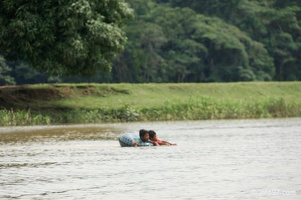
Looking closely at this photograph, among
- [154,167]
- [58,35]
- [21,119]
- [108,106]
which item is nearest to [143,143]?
[154,167]

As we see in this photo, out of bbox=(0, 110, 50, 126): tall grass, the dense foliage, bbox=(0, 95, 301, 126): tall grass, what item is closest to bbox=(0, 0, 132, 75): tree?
bbox=(0, 95, 301, 126): tall grass

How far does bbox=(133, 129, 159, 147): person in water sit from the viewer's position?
28478 millimetres

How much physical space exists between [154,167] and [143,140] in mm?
7499

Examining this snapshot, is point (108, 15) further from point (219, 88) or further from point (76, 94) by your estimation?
point (219, 88)

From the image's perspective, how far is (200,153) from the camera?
83.9 feet

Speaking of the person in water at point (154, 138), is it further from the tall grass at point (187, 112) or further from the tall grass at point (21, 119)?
the tall grass at point (187, 112)

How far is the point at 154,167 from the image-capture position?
21297 millimetres

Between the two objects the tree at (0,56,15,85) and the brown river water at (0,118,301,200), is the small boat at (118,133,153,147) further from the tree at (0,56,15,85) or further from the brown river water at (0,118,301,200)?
the tree at (0,56,15,85)

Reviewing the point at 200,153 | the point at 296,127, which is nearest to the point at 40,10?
the point at 296,127

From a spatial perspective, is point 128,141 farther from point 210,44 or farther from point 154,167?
point 210,44

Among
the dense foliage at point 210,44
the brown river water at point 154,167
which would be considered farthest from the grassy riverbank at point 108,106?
the dense foliage at point 210,44

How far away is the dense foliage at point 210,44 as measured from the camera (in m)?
83.9

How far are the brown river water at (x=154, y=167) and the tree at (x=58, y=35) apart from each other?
12.3 meters

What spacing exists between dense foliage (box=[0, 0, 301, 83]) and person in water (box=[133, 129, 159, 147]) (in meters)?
51.2
